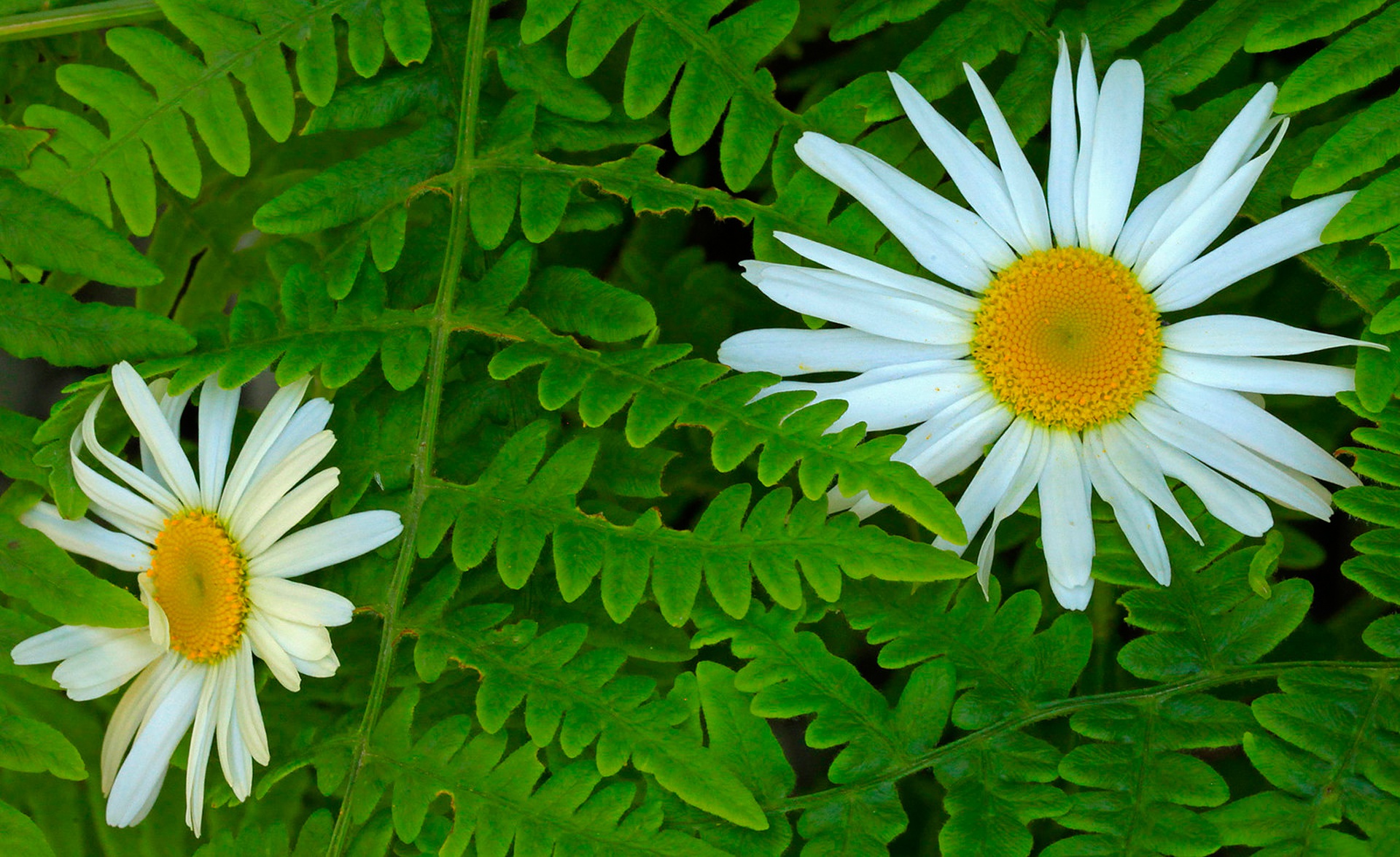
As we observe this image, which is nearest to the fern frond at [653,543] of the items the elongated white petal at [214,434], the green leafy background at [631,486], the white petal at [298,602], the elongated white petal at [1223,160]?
the green leafy background at [631,486]

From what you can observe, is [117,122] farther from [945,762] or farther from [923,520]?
[945,762]

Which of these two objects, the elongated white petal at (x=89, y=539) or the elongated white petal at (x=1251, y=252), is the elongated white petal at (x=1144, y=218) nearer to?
the elongated white petal at (x=1251, y=252)

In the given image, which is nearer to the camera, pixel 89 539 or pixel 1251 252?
pixel 1251 252

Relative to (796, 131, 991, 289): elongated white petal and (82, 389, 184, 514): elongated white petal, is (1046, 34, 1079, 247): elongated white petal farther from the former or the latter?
(82, 389, 184, 514): elongated white petal

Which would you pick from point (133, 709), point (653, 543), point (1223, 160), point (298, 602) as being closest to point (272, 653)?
point (298, 602)

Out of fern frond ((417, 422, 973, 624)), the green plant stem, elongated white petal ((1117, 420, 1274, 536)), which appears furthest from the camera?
the green plant stem

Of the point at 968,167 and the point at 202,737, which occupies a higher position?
the point at 968,167

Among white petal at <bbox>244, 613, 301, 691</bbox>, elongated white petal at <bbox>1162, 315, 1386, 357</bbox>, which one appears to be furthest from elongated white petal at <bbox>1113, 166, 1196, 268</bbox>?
white petal at <bbox>244, 613, 301, 691</bbox>

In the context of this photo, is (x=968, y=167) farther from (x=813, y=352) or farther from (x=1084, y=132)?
(x=813, y=352)
